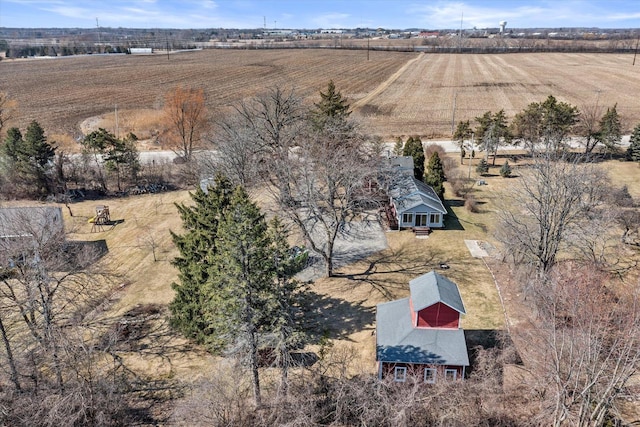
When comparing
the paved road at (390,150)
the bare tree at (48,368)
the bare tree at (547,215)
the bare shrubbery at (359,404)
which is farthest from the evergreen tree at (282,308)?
the paved road at (390,150)

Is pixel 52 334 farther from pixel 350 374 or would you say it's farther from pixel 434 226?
pixel 434 226

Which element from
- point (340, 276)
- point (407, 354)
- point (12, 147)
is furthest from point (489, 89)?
point (407, 354)

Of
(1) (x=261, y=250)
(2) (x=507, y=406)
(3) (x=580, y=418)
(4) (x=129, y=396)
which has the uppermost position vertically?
(1) (x=261, y=250)

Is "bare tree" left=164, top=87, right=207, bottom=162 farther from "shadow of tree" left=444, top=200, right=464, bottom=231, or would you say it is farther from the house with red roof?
the house with red roof

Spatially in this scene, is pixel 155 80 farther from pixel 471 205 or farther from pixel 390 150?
pixel 471 205

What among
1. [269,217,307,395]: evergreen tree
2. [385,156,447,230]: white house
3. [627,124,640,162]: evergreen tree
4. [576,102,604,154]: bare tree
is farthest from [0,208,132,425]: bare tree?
[627,124,640,162]: evergreen tree

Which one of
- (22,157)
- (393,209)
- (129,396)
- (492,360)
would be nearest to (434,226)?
(393,209)
